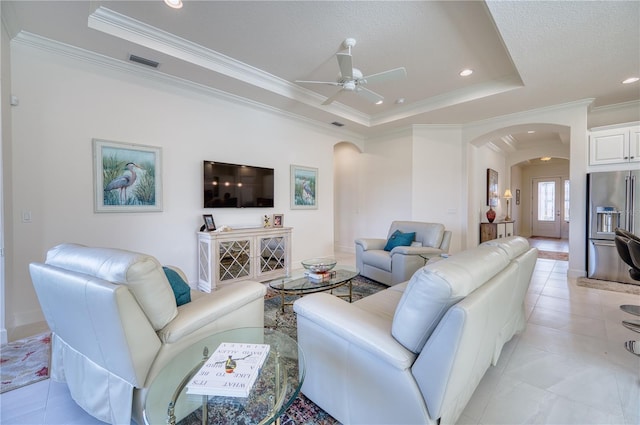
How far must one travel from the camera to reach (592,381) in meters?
1.81

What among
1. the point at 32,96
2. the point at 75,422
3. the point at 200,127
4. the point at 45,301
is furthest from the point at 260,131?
the point at 75,422

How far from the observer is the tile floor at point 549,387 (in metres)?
1.52

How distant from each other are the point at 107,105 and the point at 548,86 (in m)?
5.57

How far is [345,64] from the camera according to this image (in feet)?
9.35

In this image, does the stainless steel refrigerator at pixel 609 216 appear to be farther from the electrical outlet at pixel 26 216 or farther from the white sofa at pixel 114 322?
the electrical outlet at pixel 26 216

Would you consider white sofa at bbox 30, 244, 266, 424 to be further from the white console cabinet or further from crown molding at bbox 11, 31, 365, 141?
crown molding at bbox 11, 31, 365, 141

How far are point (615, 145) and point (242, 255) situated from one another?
226 inches

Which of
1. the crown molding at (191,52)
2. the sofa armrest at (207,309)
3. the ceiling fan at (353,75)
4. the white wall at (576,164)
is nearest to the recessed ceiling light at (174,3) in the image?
the crown molding at (191,52)

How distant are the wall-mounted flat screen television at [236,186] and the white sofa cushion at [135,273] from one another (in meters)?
2.41

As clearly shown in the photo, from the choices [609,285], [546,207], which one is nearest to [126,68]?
[609,285]

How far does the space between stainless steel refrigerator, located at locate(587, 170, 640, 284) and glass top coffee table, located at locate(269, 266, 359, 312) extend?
3941 millimetres

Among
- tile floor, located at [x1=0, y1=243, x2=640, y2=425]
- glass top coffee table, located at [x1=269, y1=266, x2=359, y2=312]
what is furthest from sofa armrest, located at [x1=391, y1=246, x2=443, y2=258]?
tile floor, located at [x1=0, y1=243, x2=640, y2=425]

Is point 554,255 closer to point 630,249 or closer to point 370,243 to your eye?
point 630,249

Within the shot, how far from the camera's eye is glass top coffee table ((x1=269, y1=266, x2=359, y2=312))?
262 centimetres
